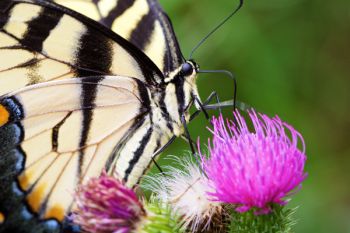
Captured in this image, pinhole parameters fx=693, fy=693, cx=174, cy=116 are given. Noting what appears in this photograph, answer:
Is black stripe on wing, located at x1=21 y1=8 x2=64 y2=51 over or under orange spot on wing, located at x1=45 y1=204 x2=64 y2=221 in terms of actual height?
over

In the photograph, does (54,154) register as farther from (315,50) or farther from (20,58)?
(315,50)

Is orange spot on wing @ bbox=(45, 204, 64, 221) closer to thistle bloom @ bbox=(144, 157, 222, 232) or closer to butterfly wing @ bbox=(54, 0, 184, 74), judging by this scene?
thistle bloom @ bbox=(144, 157, 222, 232)

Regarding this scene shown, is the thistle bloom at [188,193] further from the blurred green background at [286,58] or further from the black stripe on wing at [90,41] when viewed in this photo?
the blurred green background at [286,58]

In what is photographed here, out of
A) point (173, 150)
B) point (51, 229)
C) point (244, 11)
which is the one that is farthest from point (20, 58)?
point (244, 11)

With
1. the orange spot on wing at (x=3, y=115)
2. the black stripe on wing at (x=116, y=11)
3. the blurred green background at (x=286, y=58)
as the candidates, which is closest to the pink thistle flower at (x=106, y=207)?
the orange spot on wing at (x=3, y=115)

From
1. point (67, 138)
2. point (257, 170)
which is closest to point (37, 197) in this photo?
point (67, 138)

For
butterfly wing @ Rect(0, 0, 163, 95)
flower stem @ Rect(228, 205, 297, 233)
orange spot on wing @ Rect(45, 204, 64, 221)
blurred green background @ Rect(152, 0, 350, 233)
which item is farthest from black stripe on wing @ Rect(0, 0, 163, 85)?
blurred green background @ Rect(152, 0, 350, 233)

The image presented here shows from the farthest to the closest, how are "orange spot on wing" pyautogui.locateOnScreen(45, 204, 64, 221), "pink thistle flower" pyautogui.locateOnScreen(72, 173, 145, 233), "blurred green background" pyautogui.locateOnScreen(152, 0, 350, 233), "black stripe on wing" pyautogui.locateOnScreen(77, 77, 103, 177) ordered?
"blurred green background" pyautogui.locateOnScreen(152, 0, 350, 233), "black stripe on wing" pyautogui.locateOnScreen(77, 77, 103, 177), "orange spot on wing" pyautogui.locateOnScreen(45, 204, 64, 221), "pink thistle flower" pyautogui.locateOnScreen(72, 173, 145, 233)

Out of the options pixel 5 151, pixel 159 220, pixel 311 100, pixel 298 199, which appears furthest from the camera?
pixel 311 100
